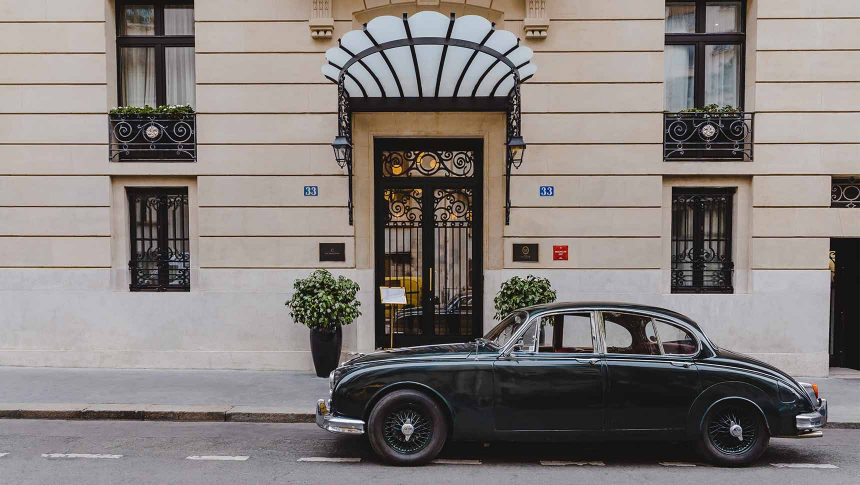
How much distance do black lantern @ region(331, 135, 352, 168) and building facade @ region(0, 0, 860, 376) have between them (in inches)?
11.0

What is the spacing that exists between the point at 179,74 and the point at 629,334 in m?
9.30

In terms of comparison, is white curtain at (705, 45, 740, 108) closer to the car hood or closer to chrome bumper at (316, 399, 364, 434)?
the car hood

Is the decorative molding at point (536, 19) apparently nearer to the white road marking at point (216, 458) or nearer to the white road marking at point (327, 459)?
the white road marking at point (327, 459)

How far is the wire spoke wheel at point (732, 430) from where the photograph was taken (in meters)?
5.96

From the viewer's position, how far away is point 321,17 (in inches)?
397

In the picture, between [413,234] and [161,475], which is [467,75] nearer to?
[413,234]

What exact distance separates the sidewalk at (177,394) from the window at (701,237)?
246 centimetres

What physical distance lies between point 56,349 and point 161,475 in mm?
6303

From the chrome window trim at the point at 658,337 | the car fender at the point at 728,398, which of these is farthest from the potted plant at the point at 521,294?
the car fender at the point at 728,398

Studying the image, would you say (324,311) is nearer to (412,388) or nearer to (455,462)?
(412,388)

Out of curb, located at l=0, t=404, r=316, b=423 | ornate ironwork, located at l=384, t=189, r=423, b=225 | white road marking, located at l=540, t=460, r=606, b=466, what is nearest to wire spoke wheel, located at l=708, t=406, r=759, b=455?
white road marking, located at l=540, t=460, r=606, b=466

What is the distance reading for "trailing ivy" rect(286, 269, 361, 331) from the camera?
9.44 metres

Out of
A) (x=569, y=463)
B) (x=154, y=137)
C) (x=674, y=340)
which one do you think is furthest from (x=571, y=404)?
(x=154, y=137)

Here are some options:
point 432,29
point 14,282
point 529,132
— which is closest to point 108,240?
point 14,282
